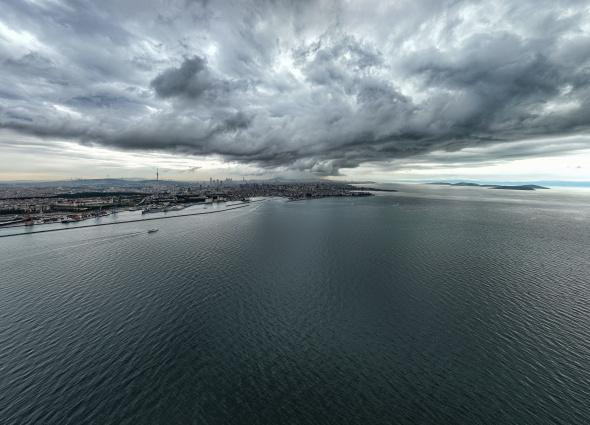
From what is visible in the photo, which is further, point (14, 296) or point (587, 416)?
point (14, 296)

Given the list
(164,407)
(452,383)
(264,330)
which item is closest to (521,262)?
(452,383)

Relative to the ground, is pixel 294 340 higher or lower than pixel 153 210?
lower

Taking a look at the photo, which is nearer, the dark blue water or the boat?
the dark blue water

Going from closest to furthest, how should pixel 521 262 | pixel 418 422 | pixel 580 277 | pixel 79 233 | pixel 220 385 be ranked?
pixel 418 422 < pixel 220 385 < pixel 580 277 < pixel 521 262 < pixel 79 233

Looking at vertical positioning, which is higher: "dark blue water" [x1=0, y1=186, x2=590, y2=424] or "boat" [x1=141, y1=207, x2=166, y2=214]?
"boat" [x1=141, y1=207, x2=166, y2=214]

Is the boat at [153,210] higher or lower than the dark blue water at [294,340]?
higher

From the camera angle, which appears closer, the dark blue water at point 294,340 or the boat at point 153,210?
the dark blue water at point 294,340

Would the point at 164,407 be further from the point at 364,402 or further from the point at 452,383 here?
the point at 452,383

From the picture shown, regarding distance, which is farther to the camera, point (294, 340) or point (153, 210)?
point (153, 210)
